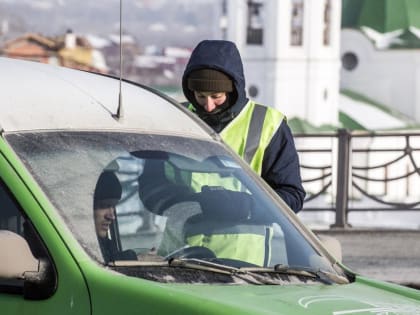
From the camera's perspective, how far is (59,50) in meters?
82.8

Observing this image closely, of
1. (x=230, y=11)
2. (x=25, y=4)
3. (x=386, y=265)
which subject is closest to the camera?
(x=386, y=265)

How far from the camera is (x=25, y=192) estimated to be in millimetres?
3154

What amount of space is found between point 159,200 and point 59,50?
80003 millimetres

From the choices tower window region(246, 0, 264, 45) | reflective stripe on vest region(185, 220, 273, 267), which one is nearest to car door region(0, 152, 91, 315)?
reflective stripe on vest region(185, 220, 273, 267)

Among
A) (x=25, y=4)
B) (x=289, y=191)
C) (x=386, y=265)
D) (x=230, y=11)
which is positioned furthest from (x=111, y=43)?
(x=289, y=191)

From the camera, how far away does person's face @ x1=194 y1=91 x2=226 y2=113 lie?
4.46m

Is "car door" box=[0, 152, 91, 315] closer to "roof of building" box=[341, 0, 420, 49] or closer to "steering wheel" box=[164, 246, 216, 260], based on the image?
"steering wheel" box=[164, 246, 216, 260]

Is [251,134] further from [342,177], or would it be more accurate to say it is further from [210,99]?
[342,177]

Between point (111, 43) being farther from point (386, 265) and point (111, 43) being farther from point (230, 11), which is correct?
point (386, 265)

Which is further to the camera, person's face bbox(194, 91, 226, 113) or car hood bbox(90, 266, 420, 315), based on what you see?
person's face bbox(194, 91, 226, 113)

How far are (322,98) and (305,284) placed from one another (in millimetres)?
73286

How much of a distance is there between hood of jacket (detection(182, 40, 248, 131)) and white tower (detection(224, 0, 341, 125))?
68887 millimetres

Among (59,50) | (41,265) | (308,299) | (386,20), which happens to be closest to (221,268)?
(308,299)

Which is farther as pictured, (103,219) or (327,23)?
(327,23)
